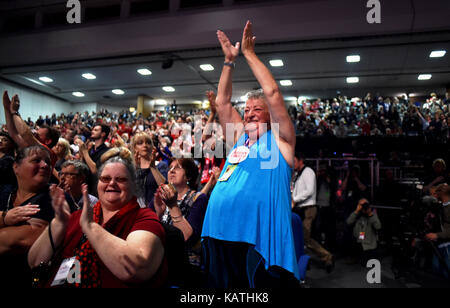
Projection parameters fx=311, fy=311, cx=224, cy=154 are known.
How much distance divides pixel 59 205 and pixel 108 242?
26 centimetres

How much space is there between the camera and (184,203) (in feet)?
7.05

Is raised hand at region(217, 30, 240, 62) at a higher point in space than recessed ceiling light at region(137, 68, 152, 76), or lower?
lower

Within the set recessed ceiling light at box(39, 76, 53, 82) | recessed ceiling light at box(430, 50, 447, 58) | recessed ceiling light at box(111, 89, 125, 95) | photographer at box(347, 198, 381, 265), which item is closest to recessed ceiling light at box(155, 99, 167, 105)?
recessed ceiling light at box(111, 89, 125, 95)

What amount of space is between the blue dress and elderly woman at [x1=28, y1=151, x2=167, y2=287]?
Answer: 0.91 feet

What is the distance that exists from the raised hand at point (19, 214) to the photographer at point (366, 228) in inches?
166

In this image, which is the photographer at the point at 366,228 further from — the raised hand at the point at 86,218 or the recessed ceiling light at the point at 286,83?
the recessed ceiling light at the point at 286,83

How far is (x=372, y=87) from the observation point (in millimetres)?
11102

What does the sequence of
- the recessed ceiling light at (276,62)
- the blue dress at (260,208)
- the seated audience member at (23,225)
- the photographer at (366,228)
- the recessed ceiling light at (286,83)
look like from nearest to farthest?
the blue dress at (260,208) < the seated audience member at (23,225) < the photographer at (366,228) < the recessed ceiling light at (276,62) < the recessed ceiling light at (286,83)

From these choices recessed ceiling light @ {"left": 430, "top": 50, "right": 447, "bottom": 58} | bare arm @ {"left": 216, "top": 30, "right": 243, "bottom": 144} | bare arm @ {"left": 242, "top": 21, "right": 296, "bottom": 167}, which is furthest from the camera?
recessed ceiling light @ {"left": 430, "top": 50, "right": 447, "bottom": 58}

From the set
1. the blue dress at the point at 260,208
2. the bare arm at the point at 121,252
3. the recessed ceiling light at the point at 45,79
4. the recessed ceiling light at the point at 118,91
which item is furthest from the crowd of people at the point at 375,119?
the recessed ceiling light at the point at 45,79

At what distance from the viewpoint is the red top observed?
1.21 meters

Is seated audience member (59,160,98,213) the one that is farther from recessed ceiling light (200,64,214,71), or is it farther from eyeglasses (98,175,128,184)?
recessed ceiling light (200,64,214,71)

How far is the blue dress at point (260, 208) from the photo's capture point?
1.27 meters
